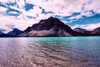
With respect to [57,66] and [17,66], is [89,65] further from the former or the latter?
[17,66]

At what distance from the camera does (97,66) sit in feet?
38.3

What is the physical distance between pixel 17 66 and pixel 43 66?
196 inches

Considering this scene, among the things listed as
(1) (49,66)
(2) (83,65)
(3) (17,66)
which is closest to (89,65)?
(2) (83,65)

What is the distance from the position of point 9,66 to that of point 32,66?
4.45 m

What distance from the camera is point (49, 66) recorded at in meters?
11.9

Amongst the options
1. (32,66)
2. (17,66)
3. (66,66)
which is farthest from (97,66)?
(17,66)

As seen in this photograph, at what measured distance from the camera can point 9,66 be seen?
12.2m

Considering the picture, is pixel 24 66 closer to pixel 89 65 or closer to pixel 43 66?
pixel 43 66

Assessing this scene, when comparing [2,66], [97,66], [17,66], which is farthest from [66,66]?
[2,66]

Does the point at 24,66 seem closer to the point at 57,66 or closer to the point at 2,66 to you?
the point at 2,66

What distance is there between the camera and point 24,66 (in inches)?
476

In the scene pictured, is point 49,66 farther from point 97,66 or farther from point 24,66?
point 97,66

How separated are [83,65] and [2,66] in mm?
15446

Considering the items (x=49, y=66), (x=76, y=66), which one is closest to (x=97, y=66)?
(x=76, y=66)
